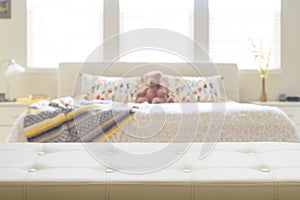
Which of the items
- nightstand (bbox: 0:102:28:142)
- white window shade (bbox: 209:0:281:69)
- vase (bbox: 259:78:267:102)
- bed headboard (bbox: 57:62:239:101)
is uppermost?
white window shade (bbox: 209:0:281:69)

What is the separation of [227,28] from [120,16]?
1.20 m

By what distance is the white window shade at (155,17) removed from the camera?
188 inches

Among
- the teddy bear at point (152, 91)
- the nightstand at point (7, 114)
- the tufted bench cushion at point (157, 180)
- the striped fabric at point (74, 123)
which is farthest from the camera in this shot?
the nightstand at point (7, 114)

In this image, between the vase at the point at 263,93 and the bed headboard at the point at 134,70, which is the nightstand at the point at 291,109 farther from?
the bed headboard at the point at 134,70

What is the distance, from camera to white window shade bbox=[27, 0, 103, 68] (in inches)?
187

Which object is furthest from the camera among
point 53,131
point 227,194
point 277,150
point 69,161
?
point 53,131

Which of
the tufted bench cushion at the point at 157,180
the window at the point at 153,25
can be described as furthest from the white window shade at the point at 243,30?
the tufted bench cushion at the point at 157,180

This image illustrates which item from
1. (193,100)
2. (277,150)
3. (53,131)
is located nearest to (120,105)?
(53,131)

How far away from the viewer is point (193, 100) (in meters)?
4.03

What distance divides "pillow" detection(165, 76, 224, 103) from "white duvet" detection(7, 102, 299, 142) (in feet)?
3.12

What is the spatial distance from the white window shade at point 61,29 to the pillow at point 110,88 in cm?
59

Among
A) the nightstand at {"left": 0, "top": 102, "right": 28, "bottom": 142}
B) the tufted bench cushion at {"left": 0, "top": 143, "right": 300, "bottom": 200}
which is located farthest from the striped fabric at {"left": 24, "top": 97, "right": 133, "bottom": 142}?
the nightstand at {"left": 0, "top": 102, "right": 28, "bottom": 142}

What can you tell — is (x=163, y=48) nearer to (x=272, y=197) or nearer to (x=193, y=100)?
(x=193, y=100)

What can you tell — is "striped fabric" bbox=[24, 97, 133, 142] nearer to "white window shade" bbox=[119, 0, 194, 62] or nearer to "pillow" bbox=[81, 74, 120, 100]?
"pillow" bbox=[81, 74, 120, 100]
